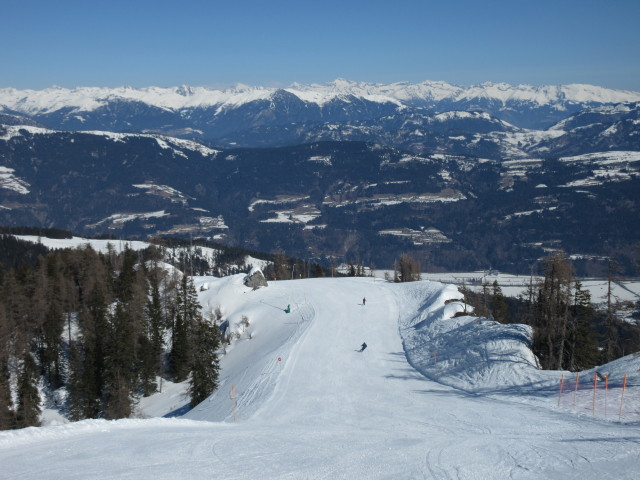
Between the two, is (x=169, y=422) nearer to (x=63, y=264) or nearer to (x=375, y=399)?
(x=375, y=399)

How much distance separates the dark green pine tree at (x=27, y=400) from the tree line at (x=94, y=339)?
0.37 feet

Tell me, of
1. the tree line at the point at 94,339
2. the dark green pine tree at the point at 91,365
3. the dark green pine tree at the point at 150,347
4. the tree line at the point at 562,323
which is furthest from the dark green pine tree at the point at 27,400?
the tree line at the point at 562,323

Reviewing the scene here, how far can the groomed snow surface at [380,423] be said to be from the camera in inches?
716

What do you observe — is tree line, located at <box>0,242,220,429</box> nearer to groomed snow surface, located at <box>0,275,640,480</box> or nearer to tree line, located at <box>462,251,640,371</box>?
groomed snow surface, located at <box>0,275,640,480</box>

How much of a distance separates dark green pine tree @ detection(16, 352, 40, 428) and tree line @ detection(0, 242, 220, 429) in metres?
0.11

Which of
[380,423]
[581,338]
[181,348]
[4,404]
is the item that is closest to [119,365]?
[181,348]

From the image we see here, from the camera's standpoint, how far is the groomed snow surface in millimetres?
18188

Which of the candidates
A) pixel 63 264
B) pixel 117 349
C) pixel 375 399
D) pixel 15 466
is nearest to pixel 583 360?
pixel 375 399

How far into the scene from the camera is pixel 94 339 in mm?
59969

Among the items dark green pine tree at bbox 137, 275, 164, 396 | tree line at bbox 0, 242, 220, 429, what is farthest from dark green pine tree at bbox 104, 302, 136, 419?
dark green pine tree at bbox 137, 275, 164, 396

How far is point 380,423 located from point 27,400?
132 feet

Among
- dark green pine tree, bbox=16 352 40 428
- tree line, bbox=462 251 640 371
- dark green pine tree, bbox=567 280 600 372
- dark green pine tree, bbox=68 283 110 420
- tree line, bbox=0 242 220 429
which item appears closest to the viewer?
tree line, bbox=462 251 640 371

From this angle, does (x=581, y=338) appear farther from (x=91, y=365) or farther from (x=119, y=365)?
(x=91, y=365)

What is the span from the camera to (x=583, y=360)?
4103 centimetres
